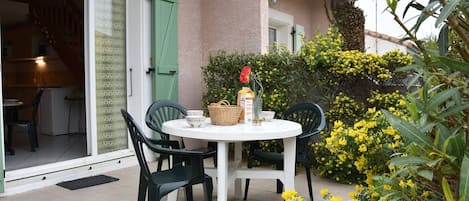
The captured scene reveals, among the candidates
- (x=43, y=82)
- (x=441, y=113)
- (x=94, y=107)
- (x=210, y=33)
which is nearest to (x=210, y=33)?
(x=210, y=33)

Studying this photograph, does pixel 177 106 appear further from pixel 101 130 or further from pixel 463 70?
pixel 463 70

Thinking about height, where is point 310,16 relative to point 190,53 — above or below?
above

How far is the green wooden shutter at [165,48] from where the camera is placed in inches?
201

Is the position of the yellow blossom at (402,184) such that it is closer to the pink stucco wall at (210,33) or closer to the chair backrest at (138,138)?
the chair backrest at (138,138)

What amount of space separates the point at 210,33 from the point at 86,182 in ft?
9.44

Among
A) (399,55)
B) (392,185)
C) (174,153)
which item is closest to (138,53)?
(174,153)

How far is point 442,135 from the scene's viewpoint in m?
0.98

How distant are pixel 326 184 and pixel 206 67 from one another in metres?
2.32

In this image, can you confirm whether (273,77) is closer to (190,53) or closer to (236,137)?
(190,53)

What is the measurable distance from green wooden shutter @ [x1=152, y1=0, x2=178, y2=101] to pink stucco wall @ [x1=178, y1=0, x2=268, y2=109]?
0.23 meters

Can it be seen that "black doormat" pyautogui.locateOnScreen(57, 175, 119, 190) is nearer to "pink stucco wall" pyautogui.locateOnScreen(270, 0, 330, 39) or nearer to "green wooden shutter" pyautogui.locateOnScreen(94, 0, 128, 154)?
"green wooden shutter" pyautogui.locateOnScreen(94, 0, 128, 154)

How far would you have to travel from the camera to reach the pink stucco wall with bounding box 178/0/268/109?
18.5ft

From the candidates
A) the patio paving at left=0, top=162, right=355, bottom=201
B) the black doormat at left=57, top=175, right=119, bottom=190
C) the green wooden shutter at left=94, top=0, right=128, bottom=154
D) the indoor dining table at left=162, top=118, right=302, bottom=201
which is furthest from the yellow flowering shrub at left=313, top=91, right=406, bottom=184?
the green wooden shutter at left=94, top=0, right=128, bottom=154

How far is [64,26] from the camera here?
727 centimetres
